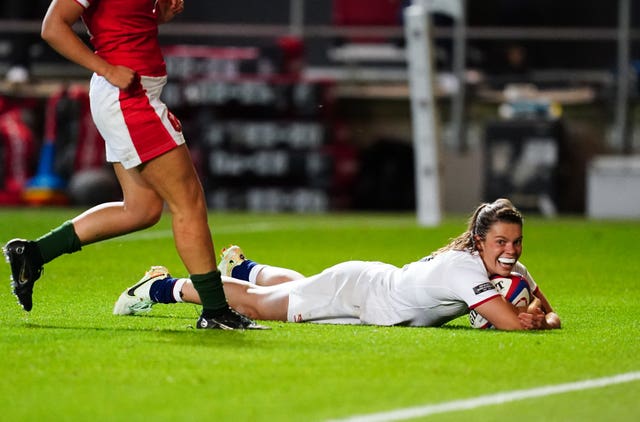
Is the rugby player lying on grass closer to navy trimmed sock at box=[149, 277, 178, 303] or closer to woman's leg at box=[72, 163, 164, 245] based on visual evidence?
navy trimmed sock at box=[149, 277, 178, 303]

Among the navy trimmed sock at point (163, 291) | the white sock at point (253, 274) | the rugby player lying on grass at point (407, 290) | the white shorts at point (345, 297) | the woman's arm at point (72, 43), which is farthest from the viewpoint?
the white sock at point (253, 274)

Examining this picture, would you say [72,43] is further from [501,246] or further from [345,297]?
[501,246]

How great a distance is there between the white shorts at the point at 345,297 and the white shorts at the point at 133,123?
1.03m

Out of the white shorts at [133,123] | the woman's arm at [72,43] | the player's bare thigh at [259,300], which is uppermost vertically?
the woman's arm at [72,43]

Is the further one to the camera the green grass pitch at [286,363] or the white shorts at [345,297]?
the white shorts at [345,297]

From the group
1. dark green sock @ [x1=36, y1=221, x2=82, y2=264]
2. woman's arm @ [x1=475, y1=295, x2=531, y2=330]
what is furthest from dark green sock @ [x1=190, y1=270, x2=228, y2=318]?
woman's arm @ [x1=475, y1=295, x2=531, y2=330]

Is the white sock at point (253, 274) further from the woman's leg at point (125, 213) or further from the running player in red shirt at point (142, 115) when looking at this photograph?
the running player in red shirt at point (142, 115)

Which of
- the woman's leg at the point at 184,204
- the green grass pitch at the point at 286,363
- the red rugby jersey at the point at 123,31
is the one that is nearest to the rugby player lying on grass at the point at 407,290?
Result: the green grass pitch at the point at 286,363

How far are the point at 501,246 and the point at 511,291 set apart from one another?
10.5 inches

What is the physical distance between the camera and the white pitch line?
197 inches

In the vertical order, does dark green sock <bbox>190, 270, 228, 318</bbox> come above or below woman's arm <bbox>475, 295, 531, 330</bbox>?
above

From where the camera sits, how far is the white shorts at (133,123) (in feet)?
23.4

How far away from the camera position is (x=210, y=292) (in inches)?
283

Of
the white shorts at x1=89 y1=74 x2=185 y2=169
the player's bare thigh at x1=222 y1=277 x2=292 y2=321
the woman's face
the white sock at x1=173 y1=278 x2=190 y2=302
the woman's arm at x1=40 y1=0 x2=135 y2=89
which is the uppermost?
the woman's arm at x1=40 y1=0 x2=135 y2=89
